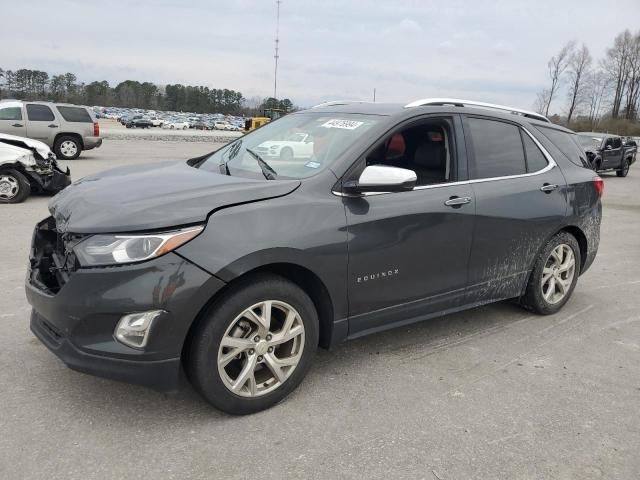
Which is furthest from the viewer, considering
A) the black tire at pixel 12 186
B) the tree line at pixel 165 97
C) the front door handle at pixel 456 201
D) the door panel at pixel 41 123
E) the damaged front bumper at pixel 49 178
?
the tree line at pixel 165 97

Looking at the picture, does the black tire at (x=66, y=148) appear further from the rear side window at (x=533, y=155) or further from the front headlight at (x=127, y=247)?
the front headlight at (x=127, y=247)

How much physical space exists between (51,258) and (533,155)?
3627mm

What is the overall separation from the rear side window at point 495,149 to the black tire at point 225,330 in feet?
5.71

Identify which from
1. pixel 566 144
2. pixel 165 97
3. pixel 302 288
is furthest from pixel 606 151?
pixel 165 97

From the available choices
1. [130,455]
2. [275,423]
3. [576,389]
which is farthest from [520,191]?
[130,455]

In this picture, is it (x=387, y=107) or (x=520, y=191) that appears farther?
(x=520, y=191)

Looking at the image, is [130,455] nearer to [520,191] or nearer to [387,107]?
[387,107]

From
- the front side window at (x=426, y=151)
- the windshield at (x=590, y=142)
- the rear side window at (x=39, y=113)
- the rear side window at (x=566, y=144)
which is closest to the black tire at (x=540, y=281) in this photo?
the rear side window at (x=566, y=144)

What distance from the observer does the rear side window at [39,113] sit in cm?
1648

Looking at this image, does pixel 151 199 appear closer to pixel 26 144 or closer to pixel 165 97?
pixel 26 144

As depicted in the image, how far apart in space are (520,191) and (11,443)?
3.68 metres

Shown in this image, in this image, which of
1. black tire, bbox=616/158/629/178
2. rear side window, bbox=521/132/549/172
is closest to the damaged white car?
rear side window, bbox=521/132/549/172

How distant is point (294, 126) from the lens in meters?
4.11

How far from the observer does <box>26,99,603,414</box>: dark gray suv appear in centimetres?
269
